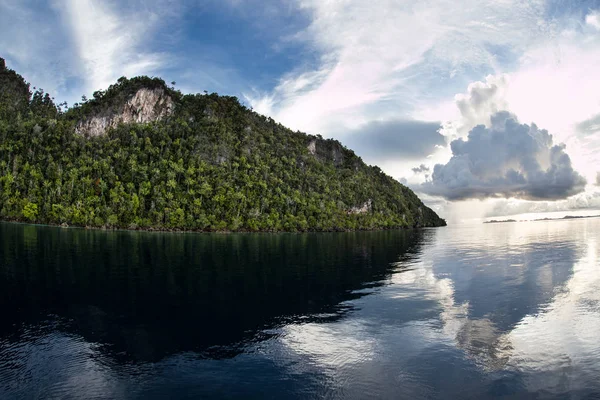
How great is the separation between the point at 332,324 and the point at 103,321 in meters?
19.0

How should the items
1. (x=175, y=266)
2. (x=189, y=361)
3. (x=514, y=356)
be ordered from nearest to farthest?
A: (x=189, y=361), (x=514, y=356), (x=175, y=266)

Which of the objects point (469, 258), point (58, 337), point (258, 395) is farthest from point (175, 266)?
point (469, 258)

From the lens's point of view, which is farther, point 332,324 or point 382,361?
point 332,324

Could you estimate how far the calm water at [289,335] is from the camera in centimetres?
1842

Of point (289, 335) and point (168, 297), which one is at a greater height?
point (168, 297)

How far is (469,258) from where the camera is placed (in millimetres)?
75062

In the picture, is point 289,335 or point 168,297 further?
point 168,297

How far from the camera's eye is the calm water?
1842cm

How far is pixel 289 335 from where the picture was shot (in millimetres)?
25547

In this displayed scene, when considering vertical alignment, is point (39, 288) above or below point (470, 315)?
above

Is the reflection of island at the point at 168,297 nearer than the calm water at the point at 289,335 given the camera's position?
No

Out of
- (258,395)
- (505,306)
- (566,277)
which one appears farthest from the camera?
(566,277)

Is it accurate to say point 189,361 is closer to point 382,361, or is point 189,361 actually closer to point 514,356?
point 382,361

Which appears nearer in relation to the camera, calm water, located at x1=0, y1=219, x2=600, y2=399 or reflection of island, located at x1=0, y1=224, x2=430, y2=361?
calm water, located at x1=0, y1=219, x2=600, y2=399
